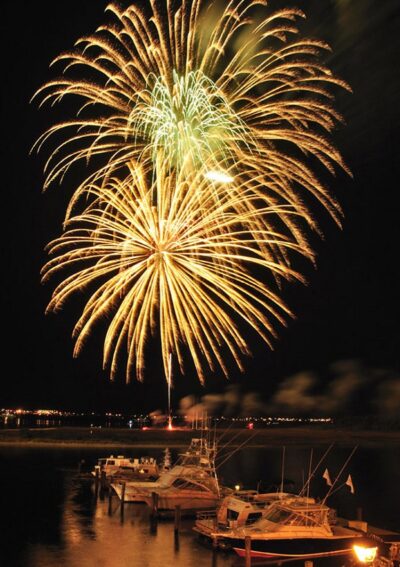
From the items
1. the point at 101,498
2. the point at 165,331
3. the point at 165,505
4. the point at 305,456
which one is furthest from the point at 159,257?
the point at 305,456

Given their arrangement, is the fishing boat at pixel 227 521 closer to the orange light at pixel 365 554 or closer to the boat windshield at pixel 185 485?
the boat windshield at pixel 185 485

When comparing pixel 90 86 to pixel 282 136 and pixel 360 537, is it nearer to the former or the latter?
pixel 282 136

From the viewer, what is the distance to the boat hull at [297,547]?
2283cm

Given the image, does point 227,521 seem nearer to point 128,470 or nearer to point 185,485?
point 185,485

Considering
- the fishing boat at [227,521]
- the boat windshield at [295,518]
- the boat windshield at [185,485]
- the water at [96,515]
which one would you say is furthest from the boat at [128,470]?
the boat windshield at [295,518]

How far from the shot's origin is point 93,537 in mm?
26500

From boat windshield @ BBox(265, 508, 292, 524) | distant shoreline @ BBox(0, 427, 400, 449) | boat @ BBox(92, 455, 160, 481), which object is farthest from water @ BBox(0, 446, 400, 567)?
distant shoreline @ BBox(0, 427, 400, 449)

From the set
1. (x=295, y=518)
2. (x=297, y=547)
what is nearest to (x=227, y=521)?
(x=295, y=518)

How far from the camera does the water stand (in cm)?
2360

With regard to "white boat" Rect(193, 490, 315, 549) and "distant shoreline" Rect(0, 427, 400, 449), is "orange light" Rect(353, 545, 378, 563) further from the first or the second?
"distant shoreline" Rect(0, 427, 400, 449)

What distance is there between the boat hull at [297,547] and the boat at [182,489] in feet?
24.1

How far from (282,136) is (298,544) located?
577 inches

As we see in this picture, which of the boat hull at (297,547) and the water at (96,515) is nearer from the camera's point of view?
the boat hull at (297,547)

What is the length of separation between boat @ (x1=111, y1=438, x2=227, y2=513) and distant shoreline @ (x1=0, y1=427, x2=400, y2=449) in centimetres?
3115
